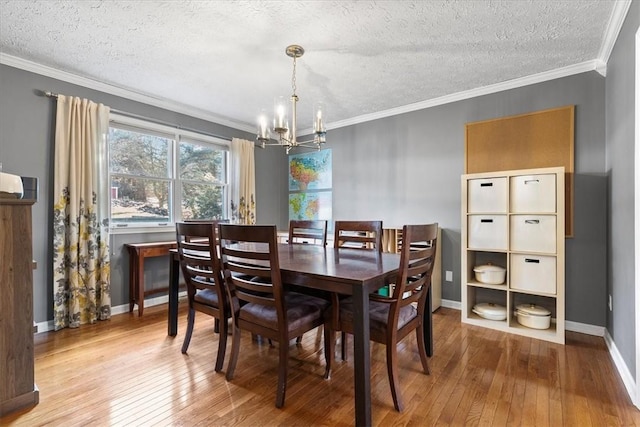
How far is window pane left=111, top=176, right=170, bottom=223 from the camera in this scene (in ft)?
10.7

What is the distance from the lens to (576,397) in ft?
5.70

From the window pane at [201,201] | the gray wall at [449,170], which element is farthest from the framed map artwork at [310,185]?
the window pane at [201,201]

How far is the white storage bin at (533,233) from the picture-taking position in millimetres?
2518

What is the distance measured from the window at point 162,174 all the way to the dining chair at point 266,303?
84.9 inches

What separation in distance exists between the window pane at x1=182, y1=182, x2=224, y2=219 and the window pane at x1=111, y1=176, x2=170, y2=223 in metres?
0.23

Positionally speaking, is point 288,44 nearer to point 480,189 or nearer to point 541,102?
point 480,189

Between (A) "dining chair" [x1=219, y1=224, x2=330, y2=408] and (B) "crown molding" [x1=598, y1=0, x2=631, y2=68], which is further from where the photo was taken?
(B) "crown molding" [x1=598, y1=0, x2=631, y2=68]

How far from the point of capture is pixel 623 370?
A: 75.4 inches

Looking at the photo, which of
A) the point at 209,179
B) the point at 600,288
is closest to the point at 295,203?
the point at 209,179

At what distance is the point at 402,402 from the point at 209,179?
352 centimetres

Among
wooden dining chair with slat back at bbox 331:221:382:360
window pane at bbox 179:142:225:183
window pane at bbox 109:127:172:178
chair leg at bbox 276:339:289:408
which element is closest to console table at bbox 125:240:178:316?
window pane at bbox 109:127:172:178

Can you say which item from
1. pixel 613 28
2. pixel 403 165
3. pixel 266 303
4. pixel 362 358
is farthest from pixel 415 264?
pixel 403 165

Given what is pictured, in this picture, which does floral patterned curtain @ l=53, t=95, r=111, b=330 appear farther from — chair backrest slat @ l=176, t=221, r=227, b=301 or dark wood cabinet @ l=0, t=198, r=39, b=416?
chair backrest slat @ l=176, t=221, r=227, b=301

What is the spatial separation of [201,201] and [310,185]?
1.64 metres
